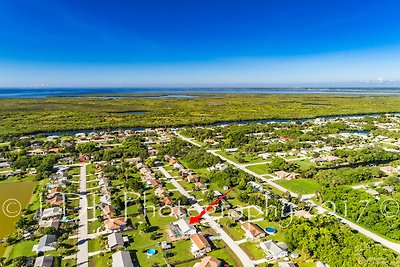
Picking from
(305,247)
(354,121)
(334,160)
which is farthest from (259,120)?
(305,247)

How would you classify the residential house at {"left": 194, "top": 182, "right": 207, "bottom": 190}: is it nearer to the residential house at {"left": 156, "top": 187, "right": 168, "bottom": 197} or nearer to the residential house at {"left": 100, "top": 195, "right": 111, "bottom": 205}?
the residential house at {"left": 156, "top": 187, "right": 168, "bottom": 197}

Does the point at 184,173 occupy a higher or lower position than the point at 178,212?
higher

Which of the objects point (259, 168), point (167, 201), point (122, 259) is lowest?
point (259, 168)

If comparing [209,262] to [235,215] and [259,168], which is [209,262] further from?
[259,168]

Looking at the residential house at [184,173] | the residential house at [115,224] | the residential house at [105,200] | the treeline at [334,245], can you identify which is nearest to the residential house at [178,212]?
the residential house at [115,224]

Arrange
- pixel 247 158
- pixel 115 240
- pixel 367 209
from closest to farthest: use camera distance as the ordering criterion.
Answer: pixel 115 240 → pixel 367 209 → pixel 247 158

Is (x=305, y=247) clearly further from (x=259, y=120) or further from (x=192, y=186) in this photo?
(x=259, y=120)

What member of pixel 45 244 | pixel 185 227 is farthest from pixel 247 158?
pixel 45 244

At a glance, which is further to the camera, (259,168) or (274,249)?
(259,168)
